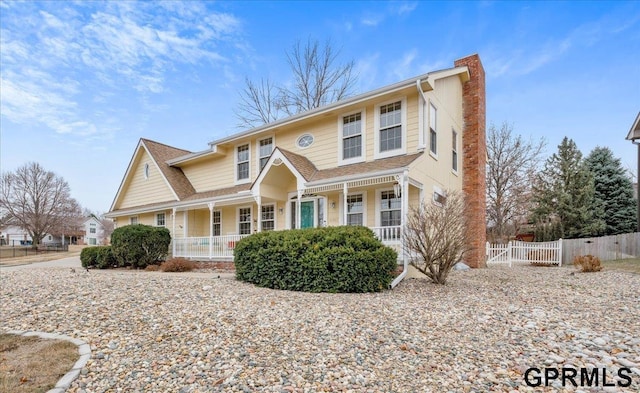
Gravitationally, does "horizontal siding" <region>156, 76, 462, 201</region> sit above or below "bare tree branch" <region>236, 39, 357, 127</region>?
below

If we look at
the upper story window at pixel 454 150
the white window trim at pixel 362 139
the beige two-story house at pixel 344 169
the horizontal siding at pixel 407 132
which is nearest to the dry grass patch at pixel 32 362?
the beige two-story house at pixel 344 169

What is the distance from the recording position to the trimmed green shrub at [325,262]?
8.20m

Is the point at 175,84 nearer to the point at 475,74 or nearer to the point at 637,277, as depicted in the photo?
the point at 475,74

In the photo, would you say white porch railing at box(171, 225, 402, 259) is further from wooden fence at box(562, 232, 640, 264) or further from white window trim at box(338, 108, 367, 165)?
wooden fence at box(562, 232, 640, 264)

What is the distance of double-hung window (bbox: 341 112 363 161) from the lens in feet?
42.1

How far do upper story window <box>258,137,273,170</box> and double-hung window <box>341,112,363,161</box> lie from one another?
380cm

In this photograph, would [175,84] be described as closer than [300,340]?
No

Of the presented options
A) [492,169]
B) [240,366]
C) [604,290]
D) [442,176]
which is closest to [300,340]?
[240,366]

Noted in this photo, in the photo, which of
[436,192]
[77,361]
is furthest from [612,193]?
[77,361]

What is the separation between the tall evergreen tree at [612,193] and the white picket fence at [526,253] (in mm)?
9525

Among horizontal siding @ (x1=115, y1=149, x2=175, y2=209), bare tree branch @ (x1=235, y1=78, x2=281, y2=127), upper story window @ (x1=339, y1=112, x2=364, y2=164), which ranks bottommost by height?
horizontal siding @ (x1=115, y1=149, x2=175, y2=209)

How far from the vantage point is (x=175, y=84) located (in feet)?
56.6

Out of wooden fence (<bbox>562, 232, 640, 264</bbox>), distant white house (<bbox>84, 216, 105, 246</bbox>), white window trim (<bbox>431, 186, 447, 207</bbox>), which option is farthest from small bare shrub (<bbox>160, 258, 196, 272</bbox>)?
distant white house (<bbox>84, 216, 105, 246</bbox>)

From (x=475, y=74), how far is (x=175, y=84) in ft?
45.5
